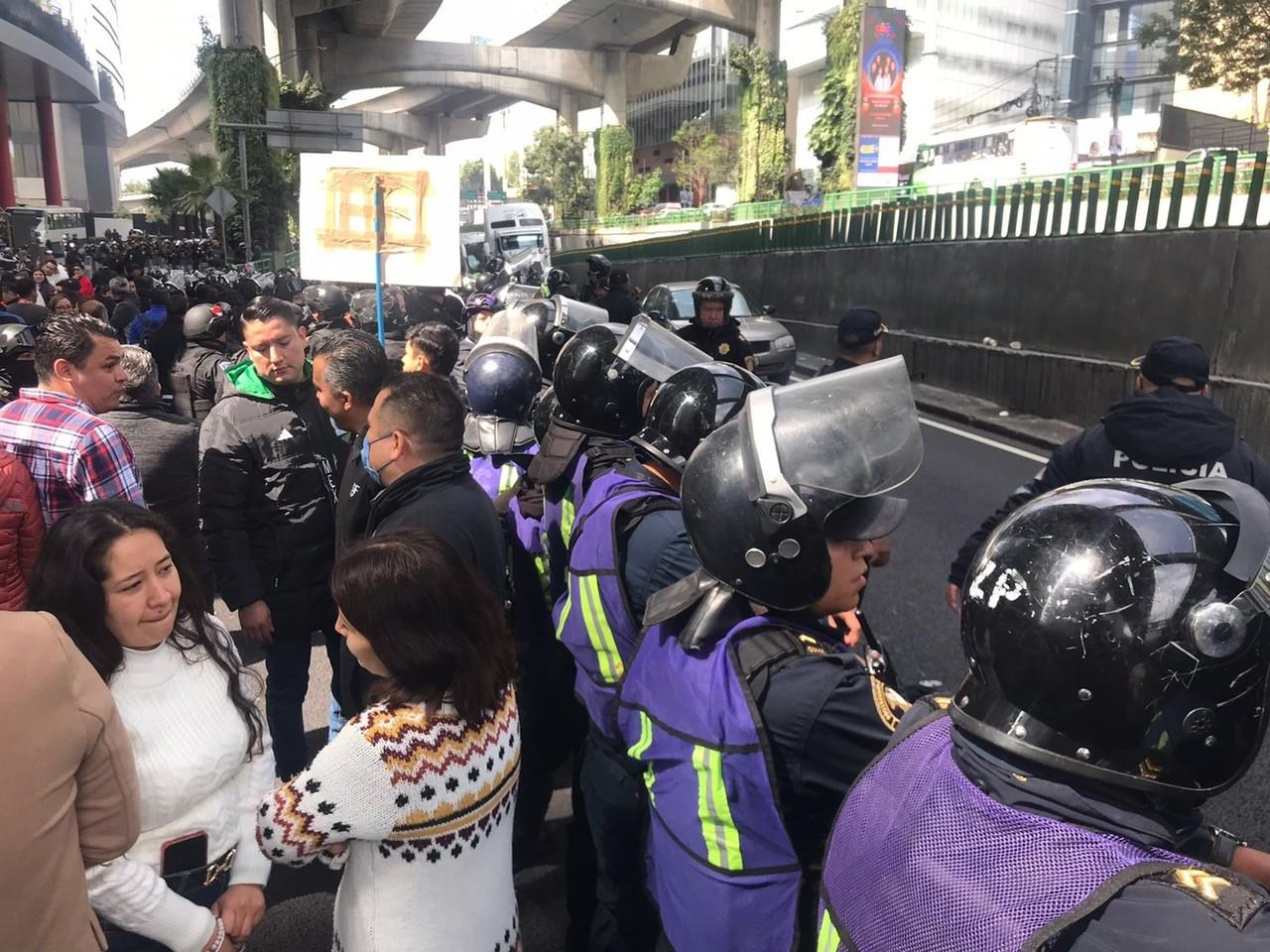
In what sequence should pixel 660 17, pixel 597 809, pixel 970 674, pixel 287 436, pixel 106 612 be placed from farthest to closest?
1. pixel 660 17
2. pixel 287 436
3. pixel 597 809
4. pixel 106 612
5. pixel 970 674

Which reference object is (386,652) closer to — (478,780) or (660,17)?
(478,780)

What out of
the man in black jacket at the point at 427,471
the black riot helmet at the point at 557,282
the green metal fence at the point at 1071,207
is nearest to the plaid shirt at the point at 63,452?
the man in black jacket at the point at 427,471

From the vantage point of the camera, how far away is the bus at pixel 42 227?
133 feet

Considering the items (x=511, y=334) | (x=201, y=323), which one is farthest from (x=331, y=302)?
(x=511, y=334)

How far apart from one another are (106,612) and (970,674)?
188 centimetres

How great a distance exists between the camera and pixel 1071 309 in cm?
1259

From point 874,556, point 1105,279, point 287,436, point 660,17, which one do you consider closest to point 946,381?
point 1105,279

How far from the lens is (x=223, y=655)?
2457mm

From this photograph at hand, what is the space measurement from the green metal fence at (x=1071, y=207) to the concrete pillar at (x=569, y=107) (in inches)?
2346

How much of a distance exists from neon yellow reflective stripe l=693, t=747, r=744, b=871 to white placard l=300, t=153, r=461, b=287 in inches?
207

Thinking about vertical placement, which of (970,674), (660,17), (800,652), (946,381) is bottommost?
(946,381)

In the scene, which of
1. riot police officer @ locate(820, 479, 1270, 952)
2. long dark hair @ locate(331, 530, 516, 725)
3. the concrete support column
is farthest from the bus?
riot police officer @ locate(820, 479, 1270, 952)

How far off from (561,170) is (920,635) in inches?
3179

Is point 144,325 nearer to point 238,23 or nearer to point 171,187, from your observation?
point 238,23
